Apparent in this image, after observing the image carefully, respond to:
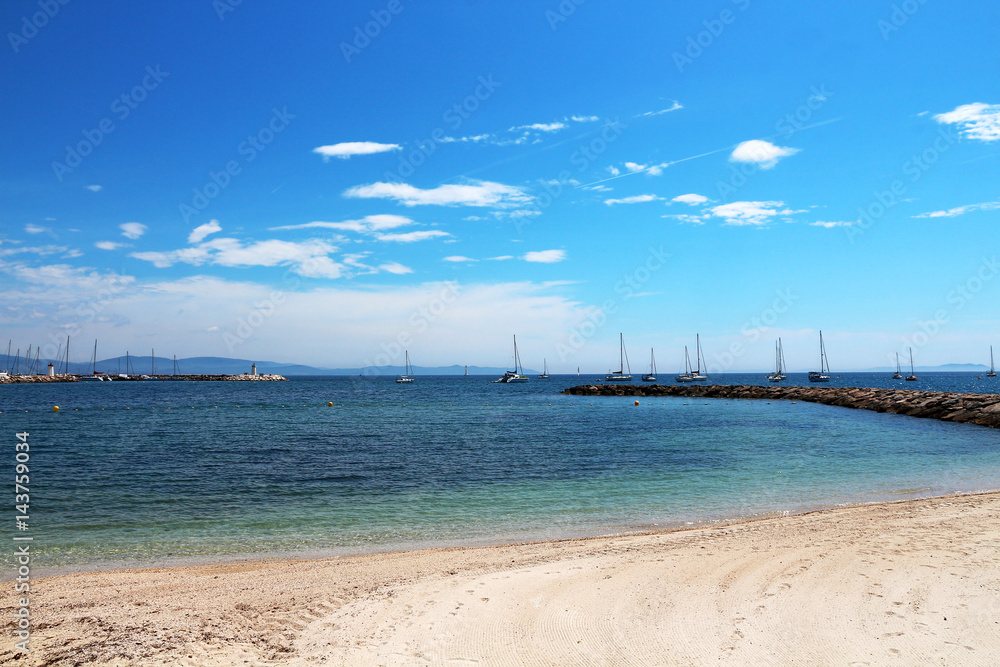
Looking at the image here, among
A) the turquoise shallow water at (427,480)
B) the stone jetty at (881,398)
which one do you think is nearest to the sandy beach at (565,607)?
the turquoise shallow water at (427,480)

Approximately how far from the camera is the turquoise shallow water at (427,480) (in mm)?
13961

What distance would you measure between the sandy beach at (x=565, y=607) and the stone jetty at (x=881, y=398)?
130 feet

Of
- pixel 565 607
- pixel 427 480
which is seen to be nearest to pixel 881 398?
pixel 427 480

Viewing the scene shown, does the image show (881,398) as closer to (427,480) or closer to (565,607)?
(427,480)

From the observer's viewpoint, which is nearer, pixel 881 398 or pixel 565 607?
pixel 565 607

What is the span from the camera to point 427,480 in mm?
21094

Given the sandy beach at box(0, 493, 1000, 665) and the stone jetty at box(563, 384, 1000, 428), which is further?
the stone jetty at box(563, 384, 1000, 428)

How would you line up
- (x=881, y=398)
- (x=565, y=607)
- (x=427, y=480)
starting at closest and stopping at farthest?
(x=565, y=607) → (x=427, y=480) → (x=881, y=398)

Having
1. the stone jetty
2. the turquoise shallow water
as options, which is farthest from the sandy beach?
the stone jetty

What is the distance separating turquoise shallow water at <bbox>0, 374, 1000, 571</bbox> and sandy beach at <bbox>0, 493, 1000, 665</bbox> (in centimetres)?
263

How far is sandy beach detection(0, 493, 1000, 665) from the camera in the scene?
22.1ft

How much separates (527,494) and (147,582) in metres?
11.3

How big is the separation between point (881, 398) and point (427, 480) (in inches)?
2163

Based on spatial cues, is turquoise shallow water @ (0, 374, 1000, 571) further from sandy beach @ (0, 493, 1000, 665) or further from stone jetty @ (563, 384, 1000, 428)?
stone jetty @ (563, 384, 1000, 428)
